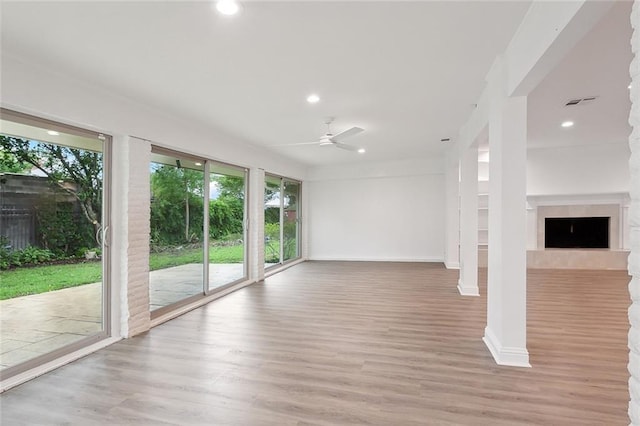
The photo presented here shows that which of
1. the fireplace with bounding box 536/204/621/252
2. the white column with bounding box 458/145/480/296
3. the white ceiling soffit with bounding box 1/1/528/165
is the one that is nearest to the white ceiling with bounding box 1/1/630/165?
the white ceiling soffit with bounding box 1/1/528/165

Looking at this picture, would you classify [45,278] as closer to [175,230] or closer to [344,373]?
[175,230]

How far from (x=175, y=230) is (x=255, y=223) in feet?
6.13

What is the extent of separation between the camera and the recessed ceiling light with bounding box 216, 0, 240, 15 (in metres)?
2.01

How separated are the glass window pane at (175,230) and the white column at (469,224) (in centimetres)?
416

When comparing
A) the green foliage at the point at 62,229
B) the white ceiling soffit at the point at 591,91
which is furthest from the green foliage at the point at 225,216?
the white ceiling soffit at the point at 591,91

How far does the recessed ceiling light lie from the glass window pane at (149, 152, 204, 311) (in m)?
2.66

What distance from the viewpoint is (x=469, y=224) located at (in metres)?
5.12

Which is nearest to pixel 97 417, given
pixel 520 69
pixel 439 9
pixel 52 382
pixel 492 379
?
pixel 52 382

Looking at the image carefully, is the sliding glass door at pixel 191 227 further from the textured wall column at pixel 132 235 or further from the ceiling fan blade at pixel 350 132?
the ceiling fan blade at pixel 350 132

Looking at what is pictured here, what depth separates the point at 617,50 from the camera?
2723 millimetres

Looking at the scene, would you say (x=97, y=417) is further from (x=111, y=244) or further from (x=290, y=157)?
(x=290, y=157)

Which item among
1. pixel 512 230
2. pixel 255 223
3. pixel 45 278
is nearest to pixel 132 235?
pixel 45 278

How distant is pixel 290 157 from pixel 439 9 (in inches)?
229

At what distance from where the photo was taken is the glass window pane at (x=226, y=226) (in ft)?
17.8
